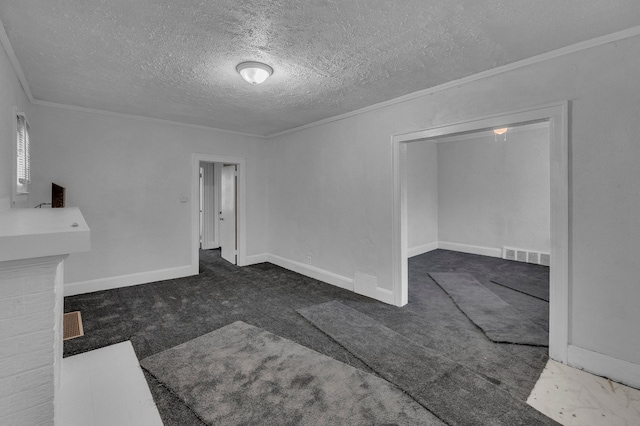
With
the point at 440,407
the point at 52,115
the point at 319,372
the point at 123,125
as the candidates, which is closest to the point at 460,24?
the point at 440,407

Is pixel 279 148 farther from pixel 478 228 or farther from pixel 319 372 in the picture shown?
pixel 478 228

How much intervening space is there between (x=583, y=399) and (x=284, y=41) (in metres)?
3.28

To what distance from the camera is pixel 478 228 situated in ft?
21.4

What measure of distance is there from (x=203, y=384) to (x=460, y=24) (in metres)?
3.10

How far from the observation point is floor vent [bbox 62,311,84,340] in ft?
9.36

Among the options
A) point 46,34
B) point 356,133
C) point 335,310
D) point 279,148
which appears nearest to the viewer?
point 46,34

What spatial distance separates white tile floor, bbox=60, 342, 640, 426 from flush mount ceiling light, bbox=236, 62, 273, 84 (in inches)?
100

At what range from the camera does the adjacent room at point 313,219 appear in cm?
182

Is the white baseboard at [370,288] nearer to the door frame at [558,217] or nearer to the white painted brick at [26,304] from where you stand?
the door frame at [558,217]

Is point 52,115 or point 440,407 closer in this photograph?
point 440,407

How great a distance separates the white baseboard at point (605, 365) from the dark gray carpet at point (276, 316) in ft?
0.71

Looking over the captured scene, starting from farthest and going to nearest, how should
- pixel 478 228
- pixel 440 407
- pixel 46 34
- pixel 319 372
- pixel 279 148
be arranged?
1. pixel 478 228
2. pixel 279 148
3. pixel 319 372
4. pixel 46 34
5. pixel 440 407

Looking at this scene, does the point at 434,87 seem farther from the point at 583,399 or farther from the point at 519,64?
the point at 583,399

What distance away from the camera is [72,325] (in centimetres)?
306
